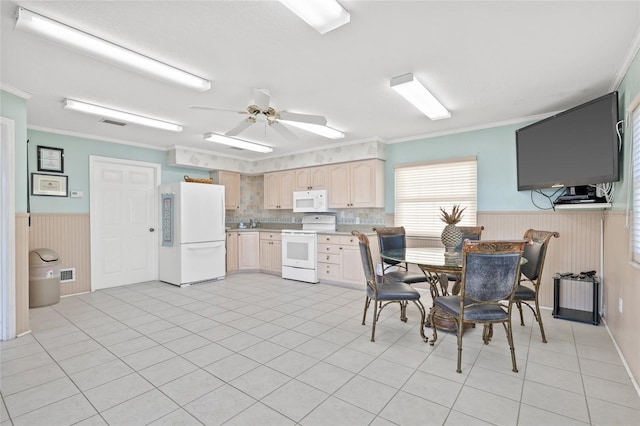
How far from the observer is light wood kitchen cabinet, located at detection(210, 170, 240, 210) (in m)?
6.43

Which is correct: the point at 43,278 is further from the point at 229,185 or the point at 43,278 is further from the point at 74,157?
the point at 229,185

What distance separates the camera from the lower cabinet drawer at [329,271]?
525 centimetres

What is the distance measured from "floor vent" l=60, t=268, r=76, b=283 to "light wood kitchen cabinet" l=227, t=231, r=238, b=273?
2.44 meters

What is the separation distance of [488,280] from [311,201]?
3.82 meters

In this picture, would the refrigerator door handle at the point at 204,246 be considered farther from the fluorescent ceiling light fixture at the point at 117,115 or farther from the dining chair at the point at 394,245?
the dining chair at the point at 394,245

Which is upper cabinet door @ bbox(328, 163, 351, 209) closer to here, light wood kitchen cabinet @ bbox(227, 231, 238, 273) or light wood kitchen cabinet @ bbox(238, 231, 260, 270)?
light wood kitchen cabinet @ bbox(238, 231, 260, 270)

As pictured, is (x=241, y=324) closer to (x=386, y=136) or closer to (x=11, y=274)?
(x=11, y=274)

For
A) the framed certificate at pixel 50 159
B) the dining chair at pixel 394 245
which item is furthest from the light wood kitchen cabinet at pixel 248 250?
the dining chair at pixel 394 245

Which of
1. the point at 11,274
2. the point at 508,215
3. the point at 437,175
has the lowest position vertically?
the point at 11,274

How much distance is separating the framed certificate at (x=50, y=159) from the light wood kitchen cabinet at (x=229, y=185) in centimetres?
250

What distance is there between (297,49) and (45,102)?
3.08 metres

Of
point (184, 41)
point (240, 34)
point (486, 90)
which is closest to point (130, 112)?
point (184, 41)

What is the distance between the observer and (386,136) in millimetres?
5051

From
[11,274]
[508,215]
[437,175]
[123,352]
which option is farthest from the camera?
[437,175]
